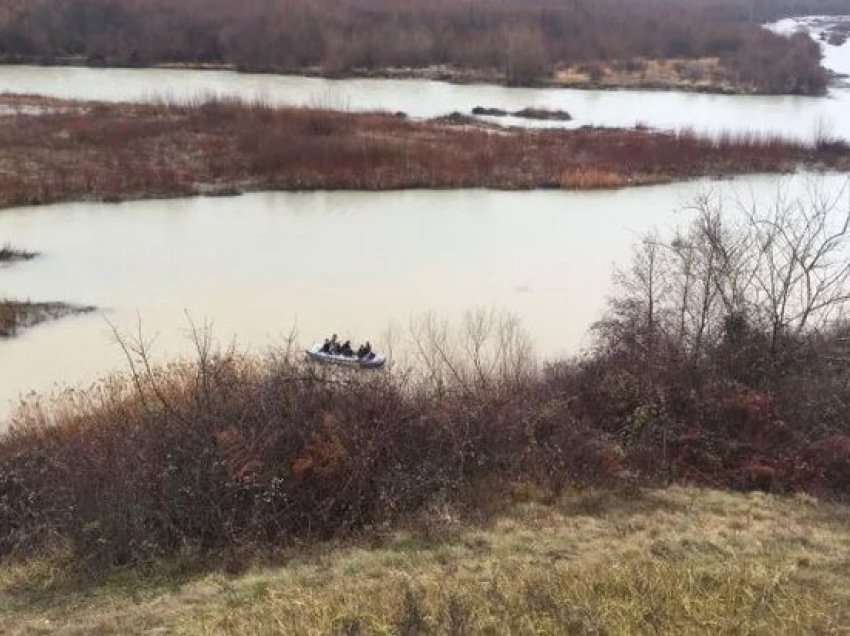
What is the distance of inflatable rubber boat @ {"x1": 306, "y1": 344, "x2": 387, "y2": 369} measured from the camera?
497 inches

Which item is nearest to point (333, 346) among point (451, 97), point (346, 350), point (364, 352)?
point (346, 350)

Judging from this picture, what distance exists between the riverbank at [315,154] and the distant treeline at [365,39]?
2315 cm

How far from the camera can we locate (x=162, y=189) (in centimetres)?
2484

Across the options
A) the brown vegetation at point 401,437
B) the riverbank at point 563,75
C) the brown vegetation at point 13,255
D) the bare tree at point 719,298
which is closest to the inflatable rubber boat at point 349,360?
the brown vegetation at point 401,437

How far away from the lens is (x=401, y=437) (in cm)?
860

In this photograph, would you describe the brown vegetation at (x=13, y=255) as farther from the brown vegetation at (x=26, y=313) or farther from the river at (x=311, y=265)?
the brown vegetation at (x=26, y=313)

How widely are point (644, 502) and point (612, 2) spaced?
103870 millimetres

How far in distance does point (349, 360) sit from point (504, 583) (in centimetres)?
727

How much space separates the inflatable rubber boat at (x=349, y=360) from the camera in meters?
12.6

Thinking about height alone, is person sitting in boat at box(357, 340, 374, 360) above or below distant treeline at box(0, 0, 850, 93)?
below

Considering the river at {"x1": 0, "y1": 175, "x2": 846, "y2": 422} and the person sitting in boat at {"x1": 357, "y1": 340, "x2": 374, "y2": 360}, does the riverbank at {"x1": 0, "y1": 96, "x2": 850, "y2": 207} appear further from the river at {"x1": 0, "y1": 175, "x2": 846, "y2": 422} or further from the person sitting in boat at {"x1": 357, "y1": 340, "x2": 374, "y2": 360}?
the person sitting in boat at {"x1": 357, "y1": 340, "x2": 374, "y2": 360}

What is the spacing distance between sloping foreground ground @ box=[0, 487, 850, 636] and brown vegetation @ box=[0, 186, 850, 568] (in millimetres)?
484

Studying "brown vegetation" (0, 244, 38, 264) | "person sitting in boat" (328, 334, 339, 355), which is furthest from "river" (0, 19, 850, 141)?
"person sitting in boat" (328, 334, 339, 355)

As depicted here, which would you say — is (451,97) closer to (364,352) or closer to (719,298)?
(719,298)
